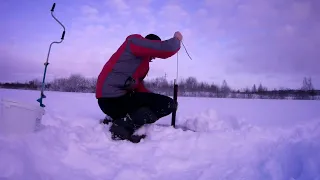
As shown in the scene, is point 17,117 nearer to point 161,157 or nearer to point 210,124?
point 161,157

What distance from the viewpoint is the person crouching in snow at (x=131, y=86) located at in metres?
2.80

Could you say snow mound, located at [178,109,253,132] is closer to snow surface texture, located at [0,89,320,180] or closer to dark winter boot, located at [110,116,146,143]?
snow surface texture, located at [0,89,320,180]

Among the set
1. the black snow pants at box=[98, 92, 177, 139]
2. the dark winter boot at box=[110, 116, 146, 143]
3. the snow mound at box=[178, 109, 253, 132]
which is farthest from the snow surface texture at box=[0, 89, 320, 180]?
the snow mound at box=[178, 109, 253, 132]

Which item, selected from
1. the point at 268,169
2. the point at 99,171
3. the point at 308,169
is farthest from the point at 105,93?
the point at 308,169

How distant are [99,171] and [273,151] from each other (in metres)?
1.60

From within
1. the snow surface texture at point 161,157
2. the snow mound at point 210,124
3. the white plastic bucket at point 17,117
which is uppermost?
the white plastic bucket at point 17,117

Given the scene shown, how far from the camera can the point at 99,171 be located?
1.96 m

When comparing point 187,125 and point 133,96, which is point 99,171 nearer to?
point 133,96

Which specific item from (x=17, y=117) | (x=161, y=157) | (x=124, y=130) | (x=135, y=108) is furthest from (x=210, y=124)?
(x=17, y=117)

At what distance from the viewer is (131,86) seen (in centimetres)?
296

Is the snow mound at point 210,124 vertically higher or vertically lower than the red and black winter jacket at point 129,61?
lower

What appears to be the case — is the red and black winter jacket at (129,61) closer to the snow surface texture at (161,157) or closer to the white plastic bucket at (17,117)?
the snow surface texture at (161,157)

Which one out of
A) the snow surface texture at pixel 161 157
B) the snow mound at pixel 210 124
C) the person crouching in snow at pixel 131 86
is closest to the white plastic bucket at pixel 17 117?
the snow surface texture at pixel 161 157

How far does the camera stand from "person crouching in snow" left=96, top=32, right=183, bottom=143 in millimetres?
2797
